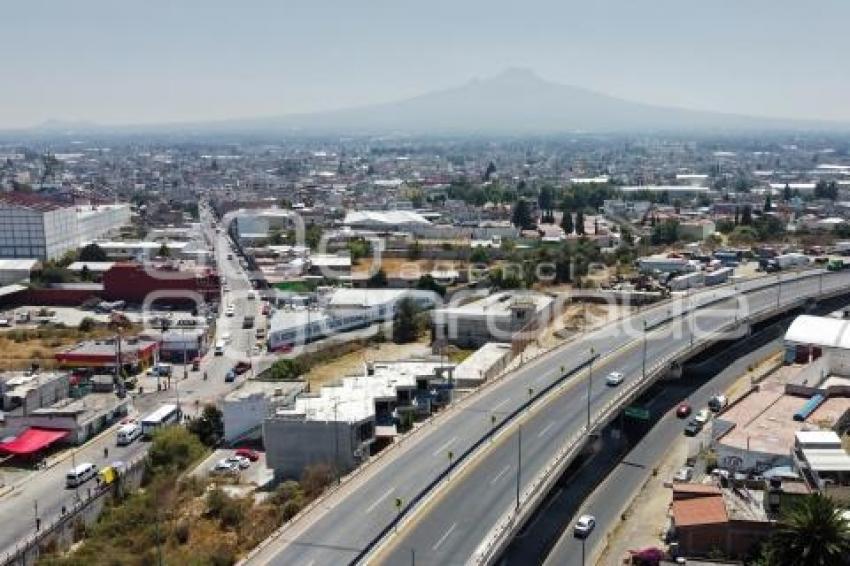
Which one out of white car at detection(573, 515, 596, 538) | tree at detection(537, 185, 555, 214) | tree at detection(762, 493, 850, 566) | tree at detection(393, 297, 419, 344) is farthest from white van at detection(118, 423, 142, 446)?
tree at detection(537, 185, 555, 214)

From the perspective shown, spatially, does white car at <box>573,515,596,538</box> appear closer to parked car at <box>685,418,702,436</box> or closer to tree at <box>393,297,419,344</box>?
parked car at <box>685,418,702,436</box>

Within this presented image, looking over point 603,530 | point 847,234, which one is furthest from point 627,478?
point 847,234

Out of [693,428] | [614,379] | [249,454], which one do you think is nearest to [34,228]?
[249,454]

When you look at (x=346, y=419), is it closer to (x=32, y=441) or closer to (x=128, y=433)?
(x=128, y=433)

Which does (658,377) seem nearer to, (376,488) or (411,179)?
(376,488)

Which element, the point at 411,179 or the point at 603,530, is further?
the point at 411,179

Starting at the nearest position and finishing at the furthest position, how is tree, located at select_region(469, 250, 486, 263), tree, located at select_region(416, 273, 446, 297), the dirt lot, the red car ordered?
1. the red car
2. the dirt lot
3. tree, located at select_region(416, 273, 446, 297)
4. tree, located at select_region(469, 250, 486, 263)
